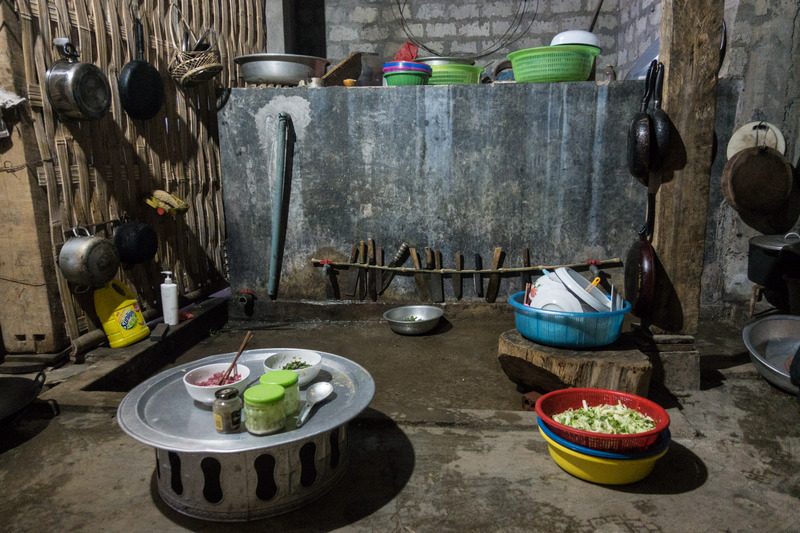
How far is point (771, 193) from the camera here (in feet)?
16.5

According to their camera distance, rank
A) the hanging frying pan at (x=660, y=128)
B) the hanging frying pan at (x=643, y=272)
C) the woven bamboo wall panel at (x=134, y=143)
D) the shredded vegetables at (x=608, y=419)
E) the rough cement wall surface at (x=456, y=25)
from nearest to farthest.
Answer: the shredded vegetables at (x=608, y=419)
the hanging frying pan at (x=660, y=128)
the hanging frying pan at (x=643, y=272)
the woven bamboo wall panel at (x=134, y=143)
the rough cement wall surface at (x=456, y=25)

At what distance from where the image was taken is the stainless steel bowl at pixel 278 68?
5.44m

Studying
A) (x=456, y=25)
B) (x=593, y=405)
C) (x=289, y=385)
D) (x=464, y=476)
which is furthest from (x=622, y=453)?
(x=456, y=25)

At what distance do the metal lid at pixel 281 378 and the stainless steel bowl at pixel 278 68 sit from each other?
13.3 feet

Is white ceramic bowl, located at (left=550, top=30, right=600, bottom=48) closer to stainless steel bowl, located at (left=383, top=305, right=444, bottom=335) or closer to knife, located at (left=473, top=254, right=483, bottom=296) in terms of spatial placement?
knife, located at (left=473, top=254, right=483, bottom=296)

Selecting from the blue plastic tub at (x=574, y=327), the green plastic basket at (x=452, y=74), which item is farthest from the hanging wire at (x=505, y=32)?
the blue plastic tub at (x=574, y=327)

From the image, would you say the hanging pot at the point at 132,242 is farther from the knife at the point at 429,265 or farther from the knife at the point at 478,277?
the knife at the point at 478,277

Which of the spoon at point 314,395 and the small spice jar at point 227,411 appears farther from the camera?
the spoon at point 314,395

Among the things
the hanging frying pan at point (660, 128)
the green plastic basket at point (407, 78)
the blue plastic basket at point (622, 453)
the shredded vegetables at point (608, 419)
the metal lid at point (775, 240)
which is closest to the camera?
the blue plastic basket at point (622, 453)

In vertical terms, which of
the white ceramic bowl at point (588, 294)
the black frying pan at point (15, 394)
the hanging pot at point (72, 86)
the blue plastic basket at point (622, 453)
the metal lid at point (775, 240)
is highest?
the hanging pot at point (72, 86)

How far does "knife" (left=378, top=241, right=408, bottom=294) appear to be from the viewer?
5516 mm

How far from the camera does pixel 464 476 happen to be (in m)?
2.65

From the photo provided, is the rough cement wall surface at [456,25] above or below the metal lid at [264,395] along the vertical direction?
above

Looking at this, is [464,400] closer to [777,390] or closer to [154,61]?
[777,390]
